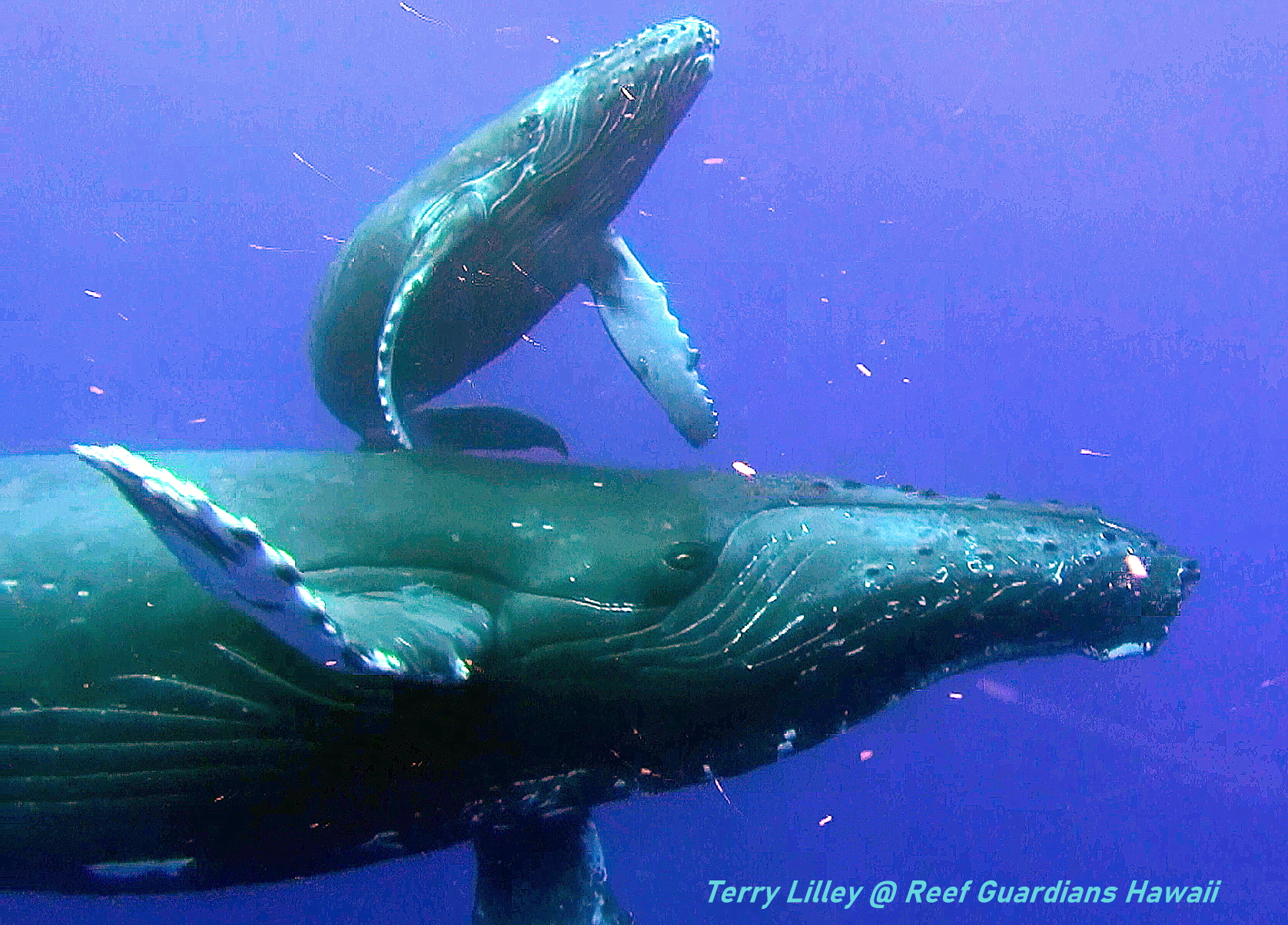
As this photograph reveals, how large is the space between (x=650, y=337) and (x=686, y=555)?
6.29 feet

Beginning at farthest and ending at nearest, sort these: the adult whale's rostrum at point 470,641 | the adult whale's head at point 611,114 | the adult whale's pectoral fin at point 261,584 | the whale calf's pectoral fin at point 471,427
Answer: the whale calf's pectoral fin at point 471,427
the adult whale's head at point 611,114
the adult whale's rostrum at point 470,641
the adult whale's pectoral fin at point 261,584

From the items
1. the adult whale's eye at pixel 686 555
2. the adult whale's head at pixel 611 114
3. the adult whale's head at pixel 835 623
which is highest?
the adult whale's head at pixel 611 114

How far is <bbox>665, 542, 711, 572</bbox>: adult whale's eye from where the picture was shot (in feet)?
13.4

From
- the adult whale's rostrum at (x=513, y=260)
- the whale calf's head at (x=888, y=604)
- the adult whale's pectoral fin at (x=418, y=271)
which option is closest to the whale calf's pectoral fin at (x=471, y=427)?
the adult whale's rostrum at (x=513, y=260)

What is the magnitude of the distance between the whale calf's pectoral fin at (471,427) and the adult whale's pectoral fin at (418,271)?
62cm

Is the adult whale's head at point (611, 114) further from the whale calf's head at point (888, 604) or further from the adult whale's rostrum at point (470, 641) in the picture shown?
the whale calf's head at point (888, 604)

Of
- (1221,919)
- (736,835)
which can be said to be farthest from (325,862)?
(1221,919)

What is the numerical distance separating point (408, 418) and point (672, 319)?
1.84m

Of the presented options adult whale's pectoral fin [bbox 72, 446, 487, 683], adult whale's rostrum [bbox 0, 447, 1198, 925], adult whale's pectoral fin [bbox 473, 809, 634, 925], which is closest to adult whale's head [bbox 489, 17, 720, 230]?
adult whale's rostrum [bbox 0, 447, 1198, 925]

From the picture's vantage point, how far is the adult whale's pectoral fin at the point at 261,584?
2.23 m

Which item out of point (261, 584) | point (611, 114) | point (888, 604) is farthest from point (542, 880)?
point (611, 114)

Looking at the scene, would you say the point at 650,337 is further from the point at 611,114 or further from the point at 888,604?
the point at 888,604

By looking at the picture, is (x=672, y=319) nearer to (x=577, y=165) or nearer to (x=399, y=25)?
(x=577, y=165)

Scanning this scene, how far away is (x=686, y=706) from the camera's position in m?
3.91
